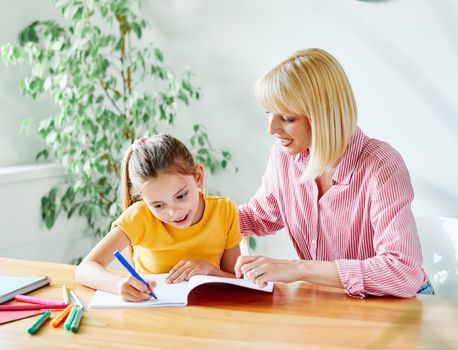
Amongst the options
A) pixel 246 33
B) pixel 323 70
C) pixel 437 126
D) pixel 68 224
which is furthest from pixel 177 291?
pixel 68 224

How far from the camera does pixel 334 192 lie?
1686mm

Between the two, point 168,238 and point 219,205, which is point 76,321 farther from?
point 219,205

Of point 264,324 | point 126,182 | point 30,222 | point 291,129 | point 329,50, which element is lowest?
point 30,222

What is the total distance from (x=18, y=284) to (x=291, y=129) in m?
Result: 0.76

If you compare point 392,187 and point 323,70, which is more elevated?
point 323,70

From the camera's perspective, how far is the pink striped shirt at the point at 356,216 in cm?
143

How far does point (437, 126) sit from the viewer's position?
8.21 feet

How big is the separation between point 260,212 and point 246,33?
126 cm

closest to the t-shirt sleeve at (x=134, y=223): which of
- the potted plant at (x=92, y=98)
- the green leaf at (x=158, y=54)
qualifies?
the potted plant at (x=92, y=98)

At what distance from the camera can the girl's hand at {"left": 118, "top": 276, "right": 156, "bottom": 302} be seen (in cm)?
140

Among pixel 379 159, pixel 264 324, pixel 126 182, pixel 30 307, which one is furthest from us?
pixel 126 182

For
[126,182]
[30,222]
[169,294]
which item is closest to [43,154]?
[30,222]

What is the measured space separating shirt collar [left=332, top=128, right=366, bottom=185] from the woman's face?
0.10 metres

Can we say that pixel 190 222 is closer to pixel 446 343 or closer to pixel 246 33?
pixel 446 343
